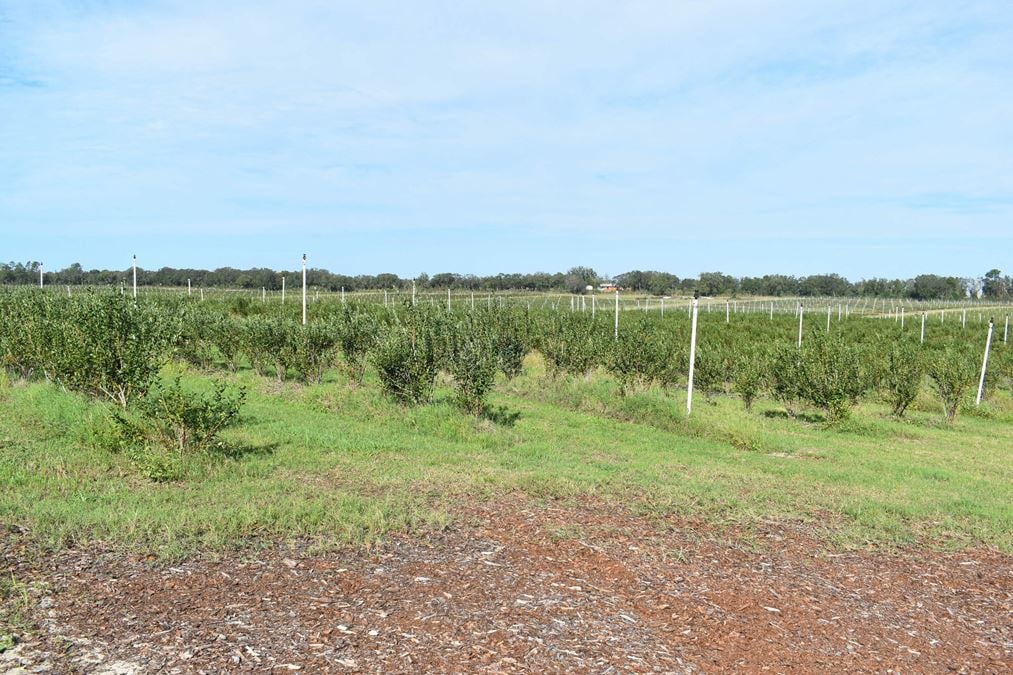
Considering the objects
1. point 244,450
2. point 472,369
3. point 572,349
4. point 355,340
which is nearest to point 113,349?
point 244,450

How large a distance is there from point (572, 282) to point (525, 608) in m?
70.7

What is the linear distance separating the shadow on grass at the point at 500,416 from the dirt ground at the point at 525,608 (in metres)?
6.57

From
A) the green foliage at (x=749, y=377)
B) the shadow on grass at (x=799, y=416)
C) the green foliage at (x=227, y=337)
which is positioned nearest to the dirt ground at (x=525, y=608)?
the shadow on grass at (x=799, y=416)

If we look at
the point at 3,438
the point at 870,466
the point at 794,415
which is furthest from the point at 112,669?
the point at 794,415

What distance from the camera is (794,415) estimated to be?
18047 mm

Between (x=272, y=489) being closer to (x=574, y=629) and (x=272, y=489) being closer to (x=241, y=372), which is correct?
(x=574, y=629)

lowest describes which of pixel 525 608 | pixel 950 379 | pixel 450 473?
pixel 450 473

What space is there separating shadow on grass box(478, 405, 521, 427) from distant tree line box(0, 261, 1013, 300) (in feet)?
171

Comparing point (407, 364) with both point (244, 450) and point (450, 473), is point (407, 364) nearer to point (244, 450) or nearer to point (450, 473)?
point (244, 450)

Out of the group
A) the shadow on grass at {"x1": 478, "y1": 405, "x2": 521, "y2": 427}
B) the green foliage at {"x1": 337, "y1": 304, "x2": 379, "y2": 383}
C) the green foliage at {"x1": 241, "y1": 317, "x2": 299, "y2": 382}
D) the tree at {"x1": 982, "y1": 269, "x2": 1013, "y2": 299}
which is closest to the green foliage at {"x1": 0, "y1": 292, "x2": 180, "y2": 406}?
the green foliage at {"x1": 337, "y1": 304, "x2": 379, "y2": 383}

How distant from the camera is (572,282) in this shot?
75.1 metres

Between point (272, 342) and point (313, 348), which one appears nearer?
point (313, 348)

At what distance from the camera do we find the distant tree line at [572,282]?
235ft

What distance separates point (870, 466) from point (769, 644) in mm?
7832
